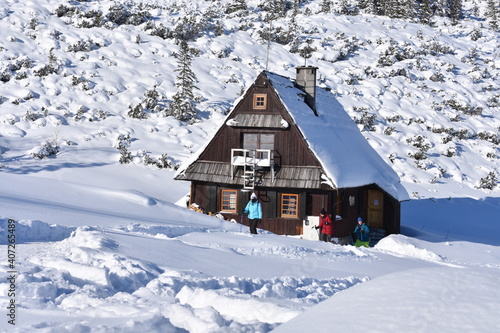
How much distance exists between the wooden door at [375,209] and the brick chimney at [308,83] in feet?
18.8

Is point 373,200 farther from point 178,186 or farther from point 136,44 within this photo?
point 136,44

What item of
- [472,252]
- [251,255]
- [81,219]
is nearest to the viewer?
[251,255]

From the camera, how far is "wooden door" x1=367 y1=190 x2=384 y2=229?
23.7m

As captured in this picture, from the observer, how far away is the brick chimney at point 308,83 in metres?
21.9

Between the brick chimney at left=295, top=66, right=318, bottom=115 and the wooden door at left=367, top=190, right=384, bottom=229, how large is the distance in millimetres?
5716

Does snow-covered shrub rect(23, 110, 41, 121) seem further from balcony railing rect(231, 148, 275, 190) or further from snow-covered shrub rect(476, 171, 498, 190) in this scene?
snow-covered shrub rect(476, 171, 498, 190)

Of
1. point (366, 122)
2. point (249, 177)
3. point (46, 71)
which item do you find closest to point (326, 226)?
point (249, 177)

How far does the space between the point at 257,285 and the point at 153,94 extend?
31474 millimetres

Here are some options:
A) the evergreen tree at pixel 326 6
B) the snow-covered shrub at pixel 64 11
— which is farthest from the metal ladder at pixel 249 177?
the evergreen tree at pixel 326 6

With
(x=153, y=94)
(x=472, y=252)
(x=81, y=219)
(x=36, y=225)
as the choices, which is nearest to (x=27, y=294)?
(x=36, y=225)

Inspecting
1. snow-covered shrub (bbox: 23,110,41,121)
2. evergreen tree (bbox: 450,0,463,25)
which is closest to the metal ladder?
snow-covered shrub (bbox: 23,110,41,121)

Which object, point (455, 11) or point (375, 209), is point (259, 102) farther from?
point (455, 11)

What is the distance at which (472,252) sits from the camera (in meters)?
17.5

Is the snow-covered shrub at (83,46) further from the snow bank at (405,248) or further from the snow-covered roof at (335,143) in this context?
the snow bank at (405,248)
